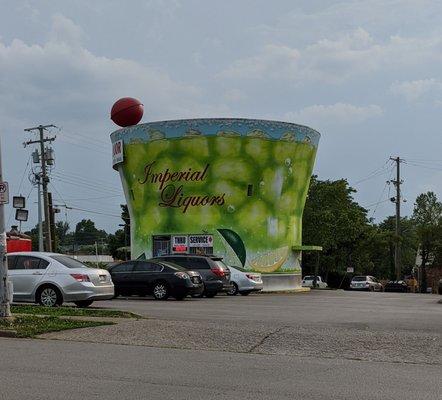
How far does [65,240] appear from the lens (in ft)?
518

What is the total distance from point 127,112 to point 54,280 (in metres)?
19.0

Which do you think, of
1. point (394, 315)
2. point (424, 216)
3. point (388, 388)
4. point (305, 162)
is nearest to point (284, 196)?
point (305, 162)

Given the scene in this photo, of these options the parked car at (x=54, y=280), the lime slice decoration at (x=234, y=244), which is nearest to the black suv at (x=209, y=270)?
the parked car at (x=54, y=280)

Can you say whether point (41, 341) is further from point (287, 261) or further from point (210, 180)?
point (287, 261)

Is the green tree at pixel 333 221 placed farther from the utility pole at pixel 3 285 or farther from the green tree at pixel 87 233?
the green tree at pixel 87 233

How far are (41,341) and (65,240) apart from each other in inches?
5930

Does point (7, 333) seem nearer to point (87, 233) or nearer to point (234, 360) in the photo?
point (234, 360)

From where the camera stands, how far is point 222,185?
32719mm

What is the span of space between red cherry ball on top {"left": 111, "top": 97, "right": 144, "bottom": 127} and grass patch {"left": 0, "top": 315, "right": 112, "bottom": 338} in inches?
864

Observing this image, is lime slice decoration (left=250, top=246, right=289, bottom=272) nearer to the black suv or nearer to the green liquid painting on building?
the green liquid painting on building

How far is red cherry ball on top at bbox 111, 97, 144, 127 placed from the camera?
3484 centimetres

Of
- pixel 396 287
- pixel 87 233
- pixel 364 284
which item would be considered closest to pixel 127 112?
pixel 364 284

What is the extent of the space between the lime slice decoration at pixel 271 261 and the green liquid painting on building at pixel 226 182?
5cm

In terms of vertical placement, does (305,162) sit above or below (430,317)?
above
